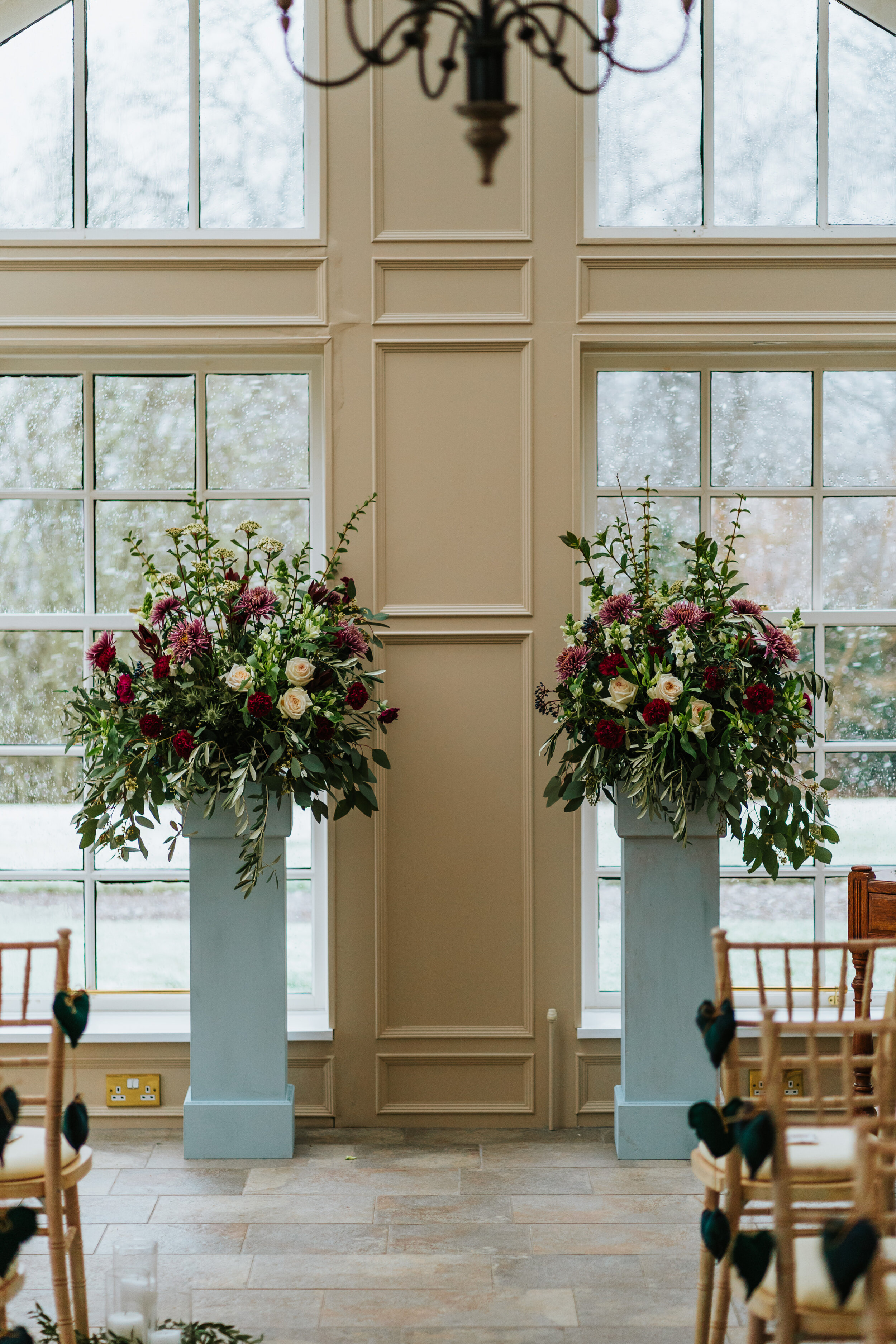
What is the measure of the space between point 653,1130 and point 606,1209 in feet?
1.10

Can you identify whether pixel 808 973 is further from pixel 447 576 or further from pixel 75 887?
pixel 75 887

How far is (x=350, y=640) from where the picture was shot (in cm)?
304

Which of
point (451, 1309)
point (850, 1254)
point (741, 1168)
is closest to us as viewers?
point (850, 1254)

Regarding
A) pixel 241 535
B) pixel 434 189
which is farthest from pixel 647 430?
pixel 241 535

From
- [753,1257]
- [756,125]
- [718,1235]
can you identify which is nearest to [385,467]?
[756,125]

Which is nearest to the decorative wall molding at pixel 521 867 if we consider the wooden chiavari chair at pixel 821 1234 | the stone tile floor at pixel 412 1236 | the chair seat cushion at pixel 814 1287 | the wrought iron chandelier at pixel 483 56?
the stone tile floor at pixel 412 1236

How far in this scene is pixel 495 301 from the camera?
3.40m

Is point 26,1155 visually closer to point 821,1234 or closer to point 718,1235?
point 718,1235

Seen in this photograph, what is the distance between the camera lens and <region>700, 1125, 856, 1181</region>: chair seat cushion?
2037 millimetres

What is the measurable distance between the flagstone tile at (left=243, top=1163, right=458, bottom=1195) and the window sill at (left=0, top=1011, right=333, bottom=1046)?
1.32ft

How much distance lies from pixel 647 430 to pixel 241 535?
1.32 metres

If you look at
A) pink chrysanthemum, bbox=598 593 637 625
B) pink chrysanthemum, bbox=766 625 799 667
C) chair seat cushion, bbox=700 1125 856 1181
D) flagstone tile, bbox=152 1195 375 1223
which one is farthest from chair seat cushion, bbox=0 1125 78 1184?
pink chrysanthemum, bbox=766 625 799 667

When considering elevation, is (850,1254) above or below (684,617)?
below

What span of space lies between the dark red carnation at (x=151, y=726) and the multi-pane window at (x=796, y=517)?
4.54ft
